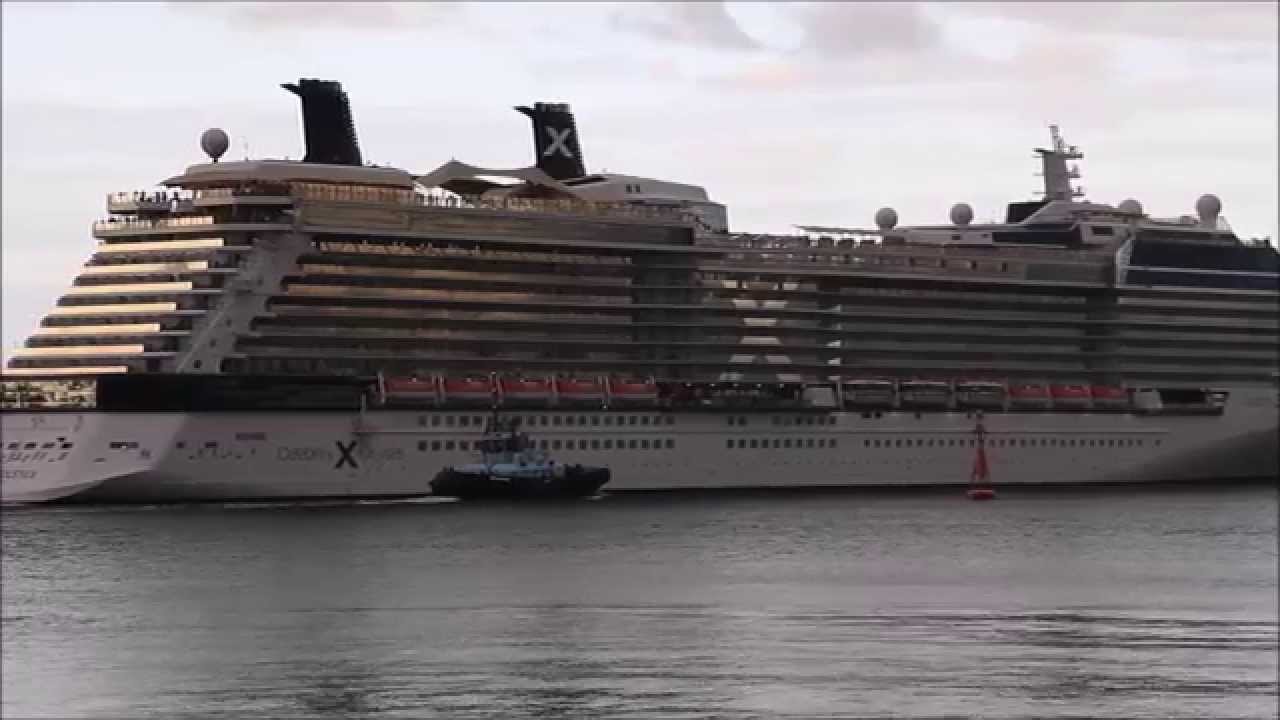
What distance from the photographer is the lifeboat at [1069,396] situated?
99312 mm

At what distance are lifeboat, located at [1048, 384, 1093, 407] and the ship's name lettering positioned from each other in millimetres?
32416

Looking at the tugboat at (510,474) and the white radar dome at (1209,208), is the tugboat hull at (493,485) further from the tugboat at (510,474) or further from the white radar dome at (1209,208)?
the white radar dome at (1209,208)

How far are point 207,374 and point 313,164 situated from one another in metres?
9.65

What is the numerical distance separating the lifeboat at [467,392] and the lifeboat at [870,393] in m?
16.0

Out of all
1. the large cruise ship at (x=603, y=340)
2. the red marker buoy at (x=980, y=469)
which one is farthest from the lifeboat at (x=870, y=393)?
the red marker buoy at (x=980, y=469)

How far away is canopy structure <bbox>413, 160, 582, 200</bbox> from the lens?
287 ft

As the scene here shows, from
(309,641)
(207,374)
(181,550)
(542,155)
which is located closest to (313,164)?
(207,374)

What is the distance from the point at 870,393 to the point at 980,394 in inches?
226

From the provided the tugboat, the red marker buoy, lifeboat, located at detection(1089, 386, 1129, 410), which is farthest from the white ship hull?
the tugboat

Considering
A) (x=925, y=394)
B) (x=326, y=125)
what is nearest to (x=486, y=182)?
(x=326, y=125)

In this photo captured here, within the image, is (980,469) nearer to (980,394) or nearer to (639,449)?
(980,394)

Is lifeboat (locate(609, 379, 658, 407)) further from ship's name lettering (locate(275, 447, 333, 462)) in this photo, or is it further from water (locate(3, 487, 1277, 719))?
ship's name lettering (locate(275, 447, 333, 462))

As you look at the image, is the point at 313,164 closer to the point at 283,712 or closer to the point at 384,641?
the point at 384,641

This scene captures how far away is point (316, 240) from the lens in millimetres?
81875
